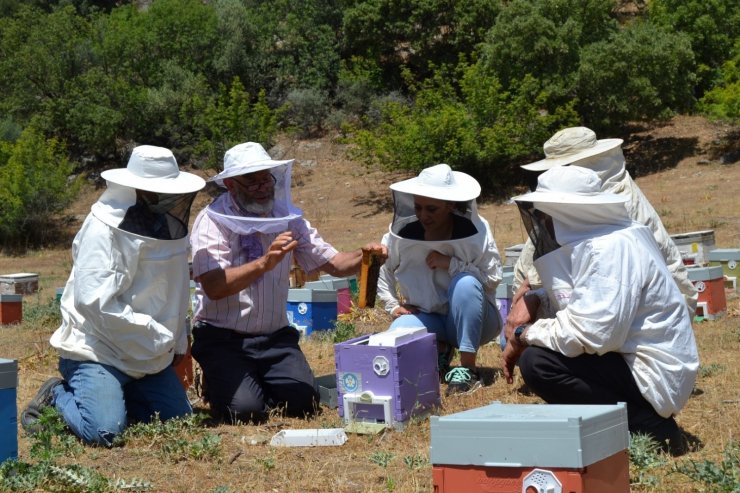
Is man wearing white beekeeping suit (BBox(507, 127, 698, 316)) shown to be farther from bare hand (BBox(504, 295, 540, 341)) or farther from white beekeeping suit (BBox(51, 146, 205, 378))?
white beekeeping suit (BBox(51, 146, 205, 378))

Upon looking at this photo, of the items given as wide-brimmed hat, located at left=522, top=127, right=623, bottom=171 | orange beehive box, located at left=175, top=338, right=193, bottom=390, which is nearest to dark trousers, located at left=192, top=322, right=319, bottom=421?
orange beehive box, located at left=175, top=338, right=193, bottom=390

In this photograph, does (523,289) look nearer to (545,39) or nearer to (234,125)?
(545,39)

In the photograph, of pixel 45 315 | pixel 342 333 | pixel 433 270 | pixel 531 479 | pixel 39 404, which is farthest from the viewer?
pixel 45 315

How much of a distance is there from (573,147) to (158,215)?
7.18 feet

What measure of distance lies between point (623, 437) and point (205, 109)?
23.1 metres

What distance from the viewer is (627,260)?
3.64 m

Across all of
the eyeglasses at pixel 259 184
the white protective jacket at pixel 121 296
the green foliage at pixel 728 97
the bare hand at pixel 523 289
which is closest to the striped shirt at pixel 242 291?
the eyeglasses at pixel 259 184

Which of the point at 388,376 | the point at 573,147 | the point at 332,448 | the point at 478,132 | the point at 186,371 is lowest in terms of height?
the point at 478,132

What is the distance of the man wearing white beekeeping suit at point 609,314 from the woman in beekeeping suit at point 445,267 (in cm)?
126

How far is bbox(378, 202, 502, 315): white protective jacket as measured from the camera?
5.39 meters

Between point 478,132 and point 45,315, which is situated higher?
point 478,132

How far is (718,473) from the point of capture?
3.22 m

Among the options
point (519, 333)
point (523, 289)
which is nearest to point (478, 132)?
point (523, 289)

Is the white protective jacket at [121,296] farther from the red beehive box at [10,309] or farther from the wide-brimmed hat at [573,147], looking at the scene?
the red beehive box at [10,309]
